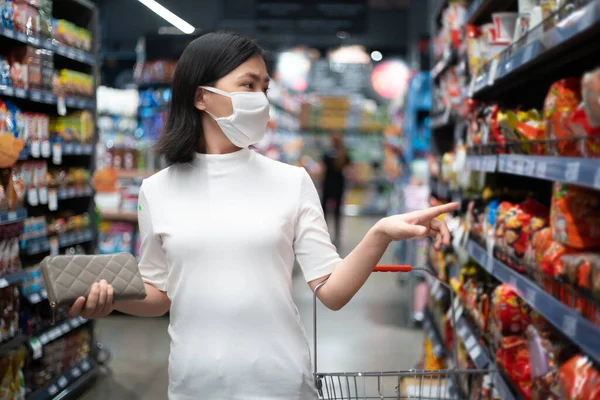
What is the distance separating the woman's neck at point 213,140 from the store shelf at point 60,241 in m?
2.49

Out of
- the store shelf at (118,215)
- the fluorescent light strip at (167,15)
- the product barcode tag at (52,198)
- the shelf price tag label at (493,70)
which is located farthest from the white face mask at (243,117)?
the fluorescent light strip at (167,15)

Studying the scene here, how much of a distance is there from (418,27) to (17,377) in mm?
12170

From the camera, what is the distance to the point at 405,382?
3.69m

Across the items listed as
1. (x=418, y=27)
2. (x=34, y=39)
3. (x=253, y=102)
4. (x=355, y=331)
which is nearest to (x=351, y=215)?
(x=418, y=27)

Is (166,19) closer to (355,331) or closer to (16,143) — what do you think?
(355,331)

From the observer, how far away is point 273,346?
1799mm

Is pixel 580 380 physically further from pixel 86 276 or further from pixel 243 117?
A: pixel 86 276

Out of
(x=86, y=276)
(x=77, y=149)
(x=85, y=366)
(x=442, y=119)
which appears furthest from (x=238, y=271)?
(x=85, y=366)

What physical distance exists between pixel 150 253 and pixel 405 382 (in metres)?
2.11

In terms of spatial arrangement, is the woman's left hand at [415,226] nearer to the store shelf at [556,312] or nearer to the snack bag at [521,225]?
the store shelf at [556,312]

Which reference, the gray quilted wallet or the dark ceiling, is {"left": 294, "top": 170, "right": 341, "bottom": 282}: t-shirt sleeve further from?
the dark ceiling

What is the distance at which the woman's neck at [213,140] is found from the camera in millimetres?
1939

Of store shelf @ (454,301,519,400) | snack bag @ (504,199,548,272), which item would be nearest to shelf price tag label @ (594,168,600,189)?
snack bag @ (504,199,548,272)

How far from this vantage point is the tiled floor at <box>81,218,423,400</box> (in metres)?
4.69
